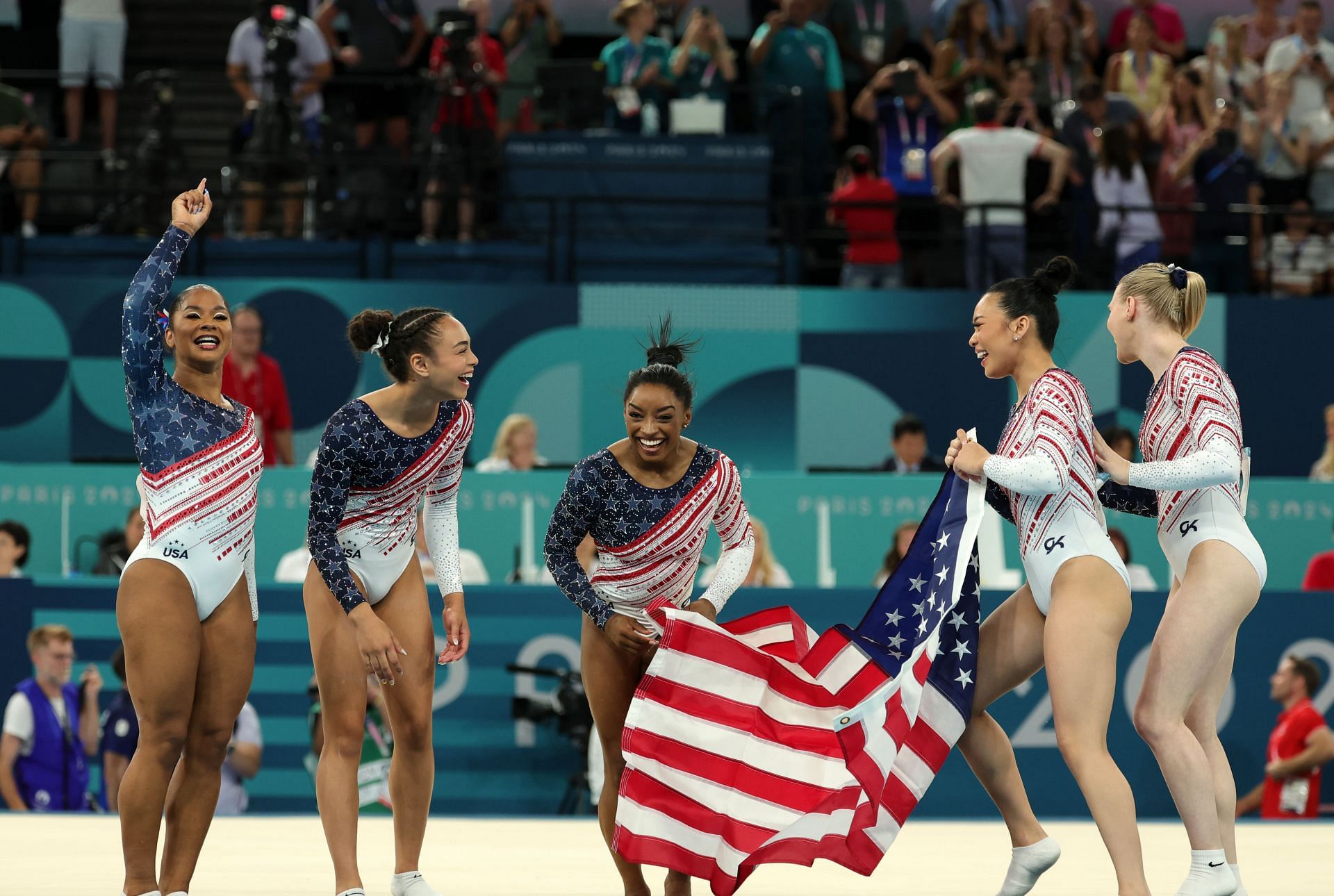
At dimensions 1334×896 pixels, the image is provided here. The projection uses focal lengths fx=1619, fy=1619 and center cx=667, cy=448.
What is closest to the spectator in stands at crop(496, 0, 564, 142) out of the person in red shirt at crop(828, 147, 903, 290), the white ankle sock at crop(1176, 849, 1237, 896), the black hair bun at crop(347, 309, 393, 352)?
the person in red shirt at crop(828, 147, 903, 290)

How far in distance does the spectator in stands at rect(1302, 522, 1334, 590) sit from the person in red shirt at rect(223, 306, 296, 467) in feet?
19.7

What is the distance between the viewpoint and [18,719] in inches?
313

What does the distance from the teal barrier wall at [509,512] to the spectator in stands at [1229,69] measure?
4089mm

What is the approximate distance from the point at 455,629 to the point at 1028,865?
1979mm

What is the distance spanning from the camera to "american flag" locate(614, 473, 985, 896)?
491 centimetres

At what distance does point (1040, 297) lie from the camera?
5.16 metres

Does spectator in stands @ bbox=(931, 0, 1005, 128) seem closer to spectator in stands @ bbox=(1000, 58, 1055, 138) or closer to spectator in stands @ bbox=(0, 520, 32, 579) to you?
spectator in stands @ bbox=(1000, 58, 1055, 138)

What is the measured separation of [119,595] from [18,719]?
12.0ft

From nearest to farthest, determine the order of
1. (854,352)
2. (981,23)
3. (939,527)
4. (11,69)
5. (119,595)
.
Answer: (119,595), (939,527), (854,352), (981,23), (11,69)

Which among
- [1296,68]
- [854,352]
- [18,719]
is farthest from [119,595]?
[1296,68]

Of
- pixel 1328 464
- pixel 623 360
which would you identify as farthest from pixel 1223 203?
pixel 623 360

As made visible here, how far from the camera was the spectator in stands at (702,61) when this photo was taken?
11.5 m

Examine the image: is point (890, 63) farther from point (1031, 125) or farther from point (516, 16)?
point (516, 16)

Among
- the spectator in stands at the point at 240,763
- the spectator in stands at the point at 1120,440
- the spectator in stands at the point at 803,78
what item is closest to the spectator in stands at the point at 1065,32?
the spectator in stands at the point at 803,78
